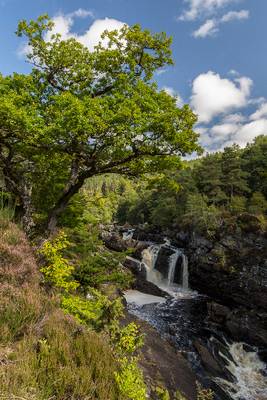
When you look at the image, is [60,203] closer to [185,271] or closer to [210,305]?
[210,305]

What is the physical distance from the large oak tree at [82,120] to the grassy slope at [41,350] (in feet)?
11.8

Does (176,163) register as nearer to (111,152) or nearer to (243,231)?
(111,152)

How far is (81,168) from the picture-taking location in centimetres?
1059

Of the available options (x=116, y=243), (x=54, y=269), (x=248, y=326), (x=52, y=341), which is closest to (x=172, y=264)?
(x=116, y=243)

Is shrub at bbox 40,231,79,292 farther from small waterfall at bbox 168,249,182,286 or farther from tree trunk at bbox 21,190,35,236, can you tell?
small waterfall at bbox 168,249,182,286

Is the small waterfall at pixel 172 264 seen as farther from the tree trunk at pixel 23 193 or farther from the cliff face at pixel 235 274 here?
the tree trunk at pixel 23 193

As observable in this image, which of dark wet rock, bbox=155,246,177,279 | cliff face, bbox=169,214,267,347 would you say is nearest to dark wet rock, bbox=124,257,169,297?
dark wet rock, bbox=155,246,177,279

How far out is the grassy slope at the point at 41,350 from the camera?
3.75 m

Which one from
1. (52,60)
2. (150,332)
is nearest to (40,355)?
(52,60)

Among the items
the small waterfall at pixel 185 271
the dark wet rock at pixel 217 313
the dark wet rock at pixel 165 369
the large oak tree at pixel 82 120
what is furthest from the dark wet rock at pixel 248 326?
the large oak tree at pixel 82 120

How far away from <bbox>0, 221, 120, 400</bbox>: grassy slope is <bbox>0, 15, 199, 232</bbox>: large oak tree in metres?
3.59

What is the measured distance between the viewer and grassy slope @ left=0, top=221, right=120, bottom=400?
375 centimetres

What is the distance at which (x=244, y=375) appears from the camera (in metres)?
14.5

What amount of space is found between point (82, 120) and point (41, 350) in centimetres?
560
